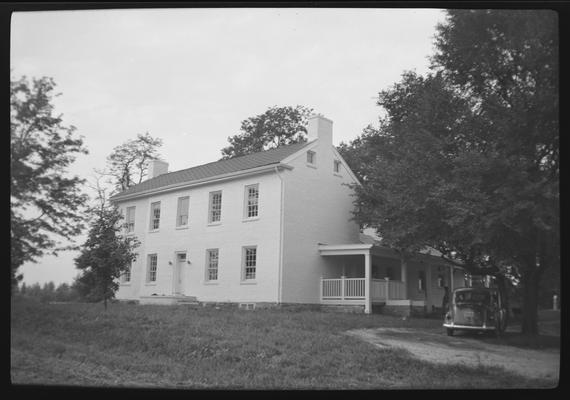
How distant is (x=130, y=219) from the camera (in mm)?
17156

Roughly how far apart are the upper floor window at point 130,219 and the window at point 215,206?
3711 mm

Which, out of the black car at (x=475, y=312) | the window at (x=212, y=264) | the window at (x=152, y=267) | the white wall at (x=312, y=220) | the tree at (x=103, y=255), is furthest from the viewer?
the window at (x=212, y=264)

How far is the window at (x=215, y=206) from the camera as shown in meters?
20.7

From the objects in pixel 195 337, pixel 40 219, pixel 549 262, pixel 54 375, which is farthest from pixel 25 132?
pixel 549 262

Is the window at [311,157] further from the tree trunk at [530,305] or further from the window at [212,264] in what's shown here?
the tree trunk at [530,305]

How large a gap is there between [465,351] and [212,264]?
11.1 metres

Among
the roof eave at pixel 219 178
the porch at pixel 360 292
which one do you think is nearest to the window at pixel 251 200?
the roof eave at pixel 219 178

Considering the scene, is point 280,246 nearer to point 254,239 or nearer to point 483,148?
point 254,239

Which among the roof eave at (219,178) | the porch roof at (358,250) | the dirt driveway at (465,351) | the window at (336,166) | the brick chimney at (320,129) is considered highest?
the brick chimney at (320,129)

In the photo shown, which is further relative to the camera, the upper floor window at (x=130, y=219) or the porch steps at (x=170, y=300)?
the porch steps at (x=170, y=300)

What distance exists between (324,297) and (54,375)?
41.5 ft

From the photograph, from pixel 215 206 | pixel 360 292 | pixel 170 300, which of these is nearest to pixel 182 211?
pixel 215 206

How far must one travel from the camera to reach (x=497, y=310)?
1573cm
